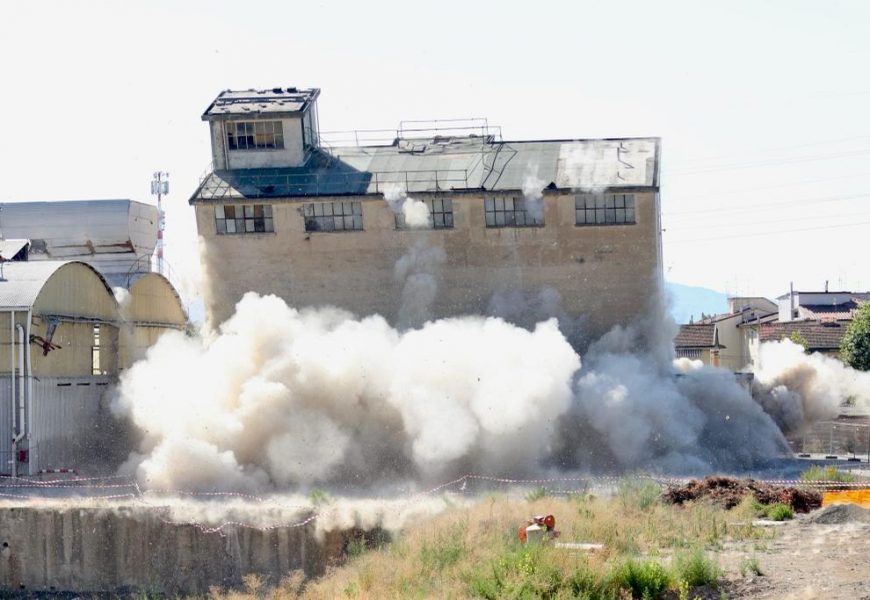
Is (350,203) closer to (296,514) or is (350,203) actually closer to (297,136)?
(297,136)

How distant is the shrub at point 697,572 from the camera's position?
21.9m

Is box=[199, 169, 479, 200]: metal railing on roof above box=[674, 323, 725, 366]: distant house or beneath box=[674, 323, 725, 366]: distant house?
above

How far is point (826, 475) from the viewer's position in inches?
1361

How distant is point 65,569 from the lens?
30.8 meters

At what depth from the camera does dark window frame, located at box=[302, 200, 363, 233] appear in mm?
43281

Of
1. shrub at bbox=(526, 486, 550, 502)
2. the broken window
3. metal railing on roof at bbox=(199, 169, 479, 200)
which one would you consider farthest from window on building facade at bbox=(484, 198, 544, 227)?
shrub at bbox=(526, 486, 550, 502)

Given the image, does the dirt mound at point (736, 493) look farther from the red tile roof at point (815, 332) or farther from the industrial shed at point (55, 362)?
the red tile roof at point (815, 332)

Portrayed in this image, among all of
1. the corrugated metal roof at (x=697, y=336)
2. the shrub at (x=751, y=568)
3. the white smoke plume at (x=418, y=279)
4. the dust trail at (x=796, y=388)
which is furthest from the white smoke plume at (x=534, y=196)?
the corrugated metal roof at (x=697, y=336)

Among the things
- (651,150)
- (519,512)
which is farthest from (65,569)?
(651,150)

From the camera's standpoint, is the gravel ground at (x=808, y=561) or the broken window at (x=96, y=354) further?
the broken window at (x=96, y=354)

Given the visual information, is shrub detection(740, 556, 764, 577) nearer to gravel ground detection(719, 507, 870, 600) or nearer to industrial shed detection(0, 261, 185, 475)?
gravel ground detection(719, 507, 870, 600)

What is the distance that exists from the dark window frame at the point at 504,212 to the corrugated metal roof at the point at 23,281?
43.6 feet

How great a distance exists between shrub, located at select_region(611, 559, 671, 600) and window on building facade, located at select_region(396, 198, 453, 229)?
72.5 feet

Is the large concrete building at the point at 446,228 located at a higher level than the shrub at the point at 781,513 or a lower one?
higher
